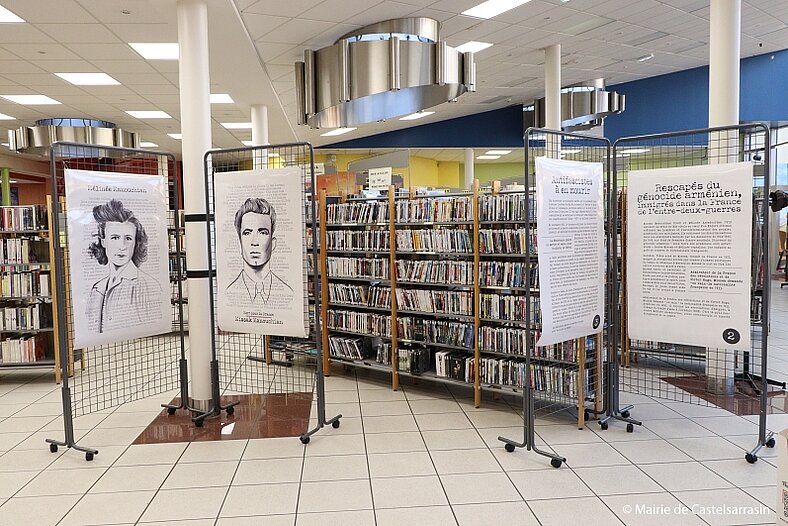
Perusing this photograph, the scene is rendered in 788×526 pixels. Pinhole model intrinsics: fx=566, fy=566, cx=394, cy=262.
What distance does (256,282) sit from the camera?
4.63 meters

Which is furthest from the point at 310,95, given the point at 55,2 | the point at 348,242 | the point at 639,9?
the point at 639,9

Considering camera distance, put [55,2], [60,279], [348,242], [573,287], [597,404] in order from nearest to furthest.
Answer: [573,287]
[60,279]
[597,404]
[55,2]
[348,242]

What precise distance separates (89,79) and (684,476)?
28.9 feet

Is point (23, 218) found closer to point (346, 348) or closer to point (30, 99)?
point (346, 348)

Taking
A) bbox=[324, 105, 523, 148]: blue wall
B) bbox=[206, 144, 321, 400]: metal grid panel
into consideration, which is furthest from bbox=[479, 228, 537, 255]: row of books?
bbox=[324, 105, 523, 148]: blue wall

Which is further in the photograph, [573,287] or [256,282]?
[256,282]

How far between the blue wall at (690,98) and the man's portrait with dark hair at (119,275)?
32.9ft

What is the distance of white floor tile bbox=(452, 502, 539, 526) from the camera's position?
3.15 m

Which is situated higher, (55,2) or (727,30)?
(55,2)

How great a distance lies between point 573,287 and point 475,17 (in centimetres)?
427

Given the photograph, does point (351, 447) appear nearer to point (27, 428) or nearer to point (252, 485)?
point (252, 485)

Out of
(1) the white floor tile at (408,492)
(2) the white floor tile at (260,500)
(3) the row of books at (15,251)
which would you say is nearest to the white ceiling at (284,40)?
(3) the row of books at (15,251)

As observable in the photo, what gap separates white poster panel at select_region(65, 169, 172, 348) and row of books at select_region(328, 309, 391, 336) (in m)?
1.99

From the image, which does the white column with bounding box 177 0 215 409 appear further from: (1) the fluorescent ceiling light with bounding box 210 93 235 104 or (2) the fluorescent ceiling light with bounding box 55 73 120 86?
(1) the fluorescent ceiling light with bounding box 210 93 235 104
